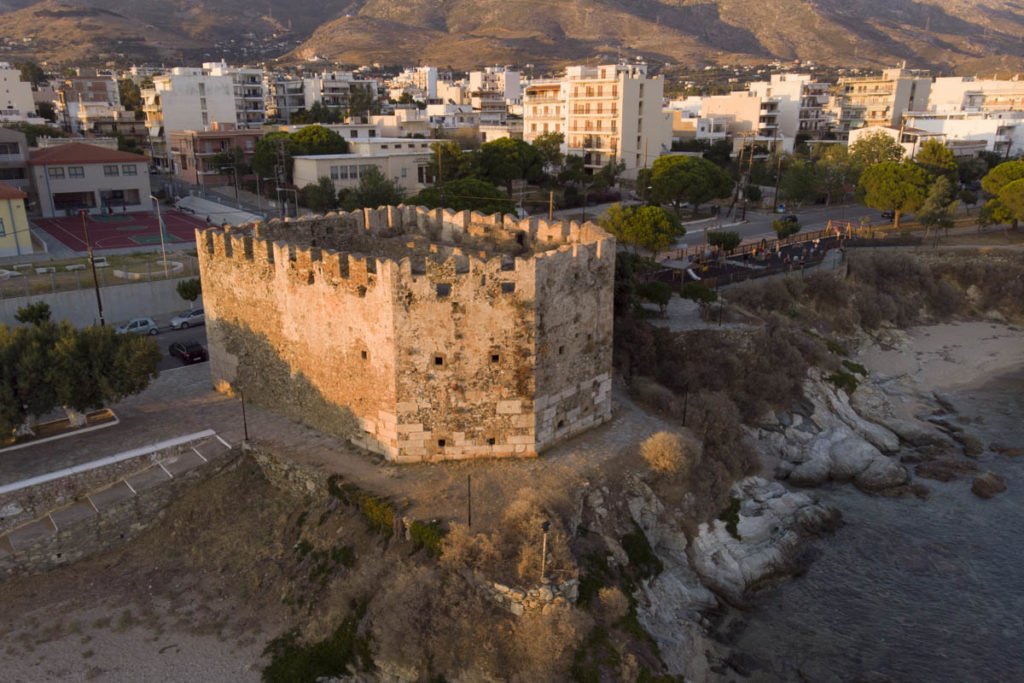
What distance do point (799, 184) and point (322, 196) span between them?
133 ft

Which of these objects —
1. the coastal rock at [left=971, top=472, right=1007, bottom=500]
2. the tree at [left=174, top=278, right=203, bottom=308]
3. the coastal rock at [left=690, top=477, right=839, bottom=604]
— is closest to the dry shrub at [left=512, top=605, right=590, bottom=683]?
the coastal rock at [left=690, top=477, right=839, bottom=604]

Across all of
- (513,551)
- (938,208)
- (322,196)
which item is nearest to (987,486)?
(513,551)

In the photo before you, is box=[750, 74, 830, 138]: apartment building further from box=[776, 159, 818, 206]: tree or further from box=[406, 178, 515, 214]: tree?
box=[406, 178, 515, 214]: tree

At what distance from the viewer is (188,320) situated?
1501 inches

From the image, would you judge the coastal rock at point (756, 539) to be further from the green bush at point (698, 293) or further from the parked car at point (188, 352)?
the parked car at point (188, 352)

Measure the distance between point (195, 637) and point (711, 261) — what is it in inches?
1403

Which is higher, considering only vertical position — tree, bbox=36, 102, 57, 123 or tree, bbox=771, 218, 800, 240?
tree, bbox=36, 102, 57, 123

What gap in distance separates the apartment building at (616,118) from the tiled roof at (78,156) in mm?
44322

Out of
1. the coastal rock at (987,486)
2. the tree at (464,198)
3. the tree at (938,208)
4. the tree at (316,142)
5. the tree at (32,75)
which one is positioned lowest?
the coastal rock at (987,486)

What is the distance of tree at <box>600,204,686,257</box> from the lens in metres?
41.9

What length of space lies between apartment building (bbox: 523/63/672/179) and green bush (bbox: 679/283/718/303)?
43885 mm

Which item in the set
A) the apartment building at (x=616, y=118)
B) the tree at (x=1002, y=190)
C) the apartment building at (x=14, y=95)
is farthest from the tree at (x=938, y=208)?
the apartment building at (x=14, y=95)

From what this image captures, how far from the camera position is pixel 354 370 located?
22812 millimetres

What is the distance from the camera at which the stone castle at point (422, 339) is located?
21.2m
